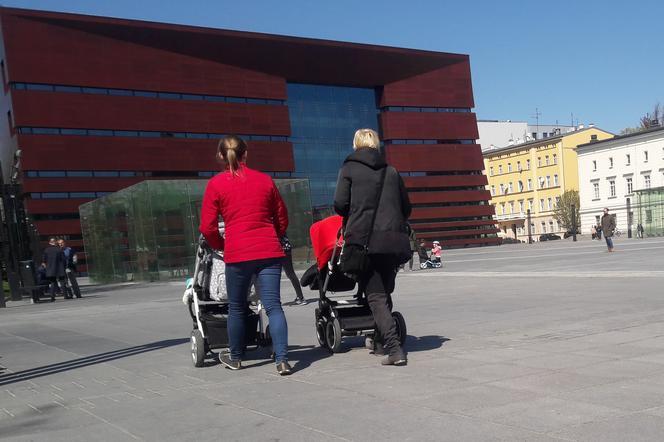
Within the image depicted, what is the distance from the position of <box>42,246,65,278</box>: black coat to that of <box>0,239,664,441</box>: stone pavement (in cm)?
1249

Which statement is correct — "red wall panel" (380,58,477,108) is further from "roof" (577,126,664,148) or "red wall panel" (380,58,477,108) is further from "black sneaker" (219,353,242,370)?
"black sneaker" (219,353,242,370)

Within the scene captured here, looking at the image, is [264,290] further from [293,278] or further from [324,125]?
[324,125]

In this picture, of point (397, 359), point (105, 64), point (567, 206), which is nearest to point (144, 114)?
point (105, 64)

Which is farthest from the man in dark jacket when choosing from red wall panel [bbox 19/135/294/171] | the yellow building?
the yellow building

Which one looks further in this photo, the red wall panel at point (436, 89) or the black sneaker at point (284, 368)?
the red wall panel at point (436, 89)

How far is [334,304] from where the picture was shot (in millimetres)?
6809

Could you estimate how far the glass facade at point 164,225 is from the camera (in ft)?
86.7

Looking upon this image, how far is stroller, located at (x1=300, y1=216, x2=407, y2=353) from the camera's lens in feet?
21.4

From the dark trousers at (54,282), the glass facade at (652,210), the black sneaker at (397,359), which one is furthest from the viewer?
the glass facade at (652,210)

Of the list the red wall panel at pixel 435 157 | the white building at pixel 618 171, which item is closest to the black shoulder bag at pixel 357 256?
the red wall panel at pixel 435 157

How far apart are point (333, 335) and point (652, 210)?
164 ft

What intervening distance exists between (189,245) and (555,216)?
7293 cm

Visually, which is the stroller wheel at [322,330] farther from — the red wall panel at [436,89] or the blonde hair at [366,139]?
the red wall panel at [436,89]

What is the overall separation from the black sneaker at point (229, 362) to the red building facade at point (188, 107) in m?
57.1
